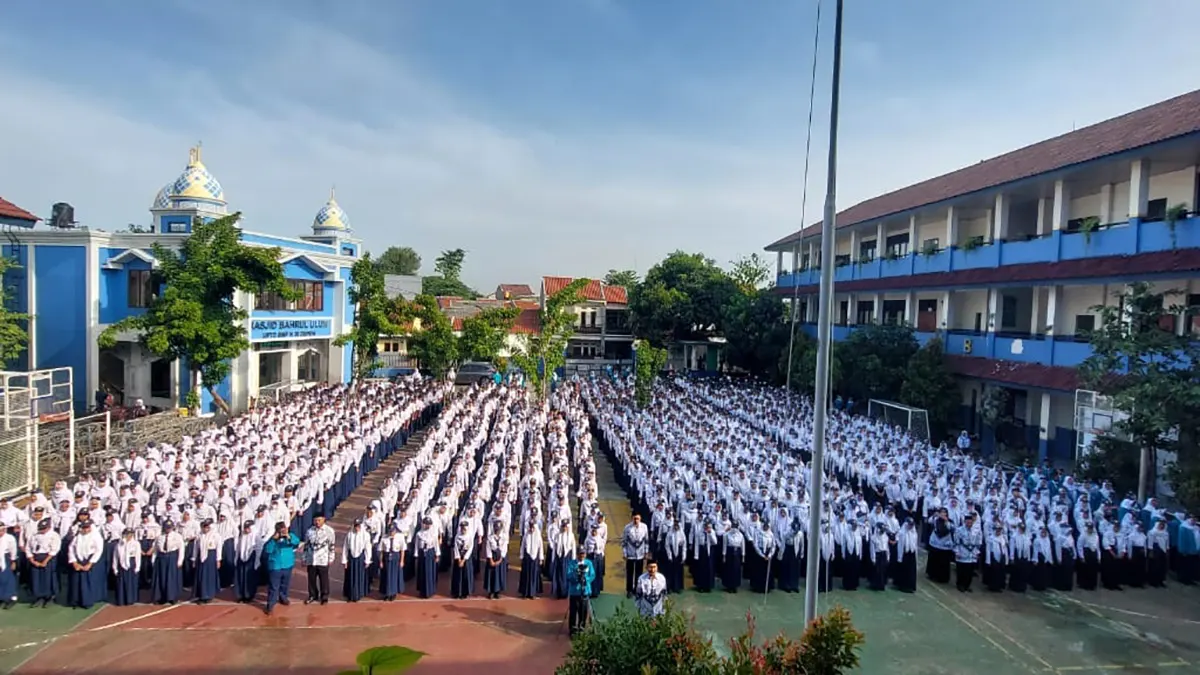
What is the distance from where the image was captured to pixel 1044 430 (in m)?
16.7

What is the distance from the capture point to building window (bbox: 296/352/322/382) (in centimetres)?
2686

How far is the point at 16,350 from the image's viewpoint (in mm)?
16547

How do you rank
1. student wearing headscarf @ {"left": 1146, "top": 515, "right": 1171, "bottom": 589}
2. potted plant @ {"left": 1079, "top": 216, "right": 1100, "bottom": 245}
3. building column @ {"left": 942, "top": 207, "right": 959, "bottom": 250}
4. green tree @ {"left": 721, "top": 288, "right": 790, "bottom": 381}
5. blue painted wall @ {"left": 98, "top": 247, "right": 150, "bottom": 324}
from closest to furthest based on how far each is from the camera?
student wearing headscarf @ {"left": 1146, "top": 515, "right": 1171, "bottom": 589}
potted plant @ {"left": 1079, "top": 216, "right": 1100, "bottom": 245}
building column @ {"left": 942, "top": 207, "right": 959, "bottom": 250}
blue painted wall @ {"left": 98, "top": 247, "right": 150, "bottom": 324}
green tree @ {"left": 721, "top": 288, "right": 790, "bottom": 381}

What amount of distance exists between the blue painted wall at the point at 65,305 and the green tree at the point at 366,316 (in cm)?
670

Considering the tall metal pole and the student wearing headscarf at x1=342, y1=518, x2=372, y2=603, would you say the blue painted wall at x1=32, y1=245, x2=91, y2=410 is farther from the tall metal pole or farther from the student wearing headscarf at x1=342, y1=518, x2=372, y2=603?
the tall metal pole

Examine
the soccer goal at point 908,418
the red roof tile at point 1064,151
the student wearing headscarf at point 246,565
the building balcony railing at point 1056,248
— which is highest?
the red roof tile at point 1064,151

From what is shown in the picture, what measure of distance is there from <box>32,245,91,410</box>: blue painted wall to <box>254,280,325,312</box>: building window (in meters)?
4.26

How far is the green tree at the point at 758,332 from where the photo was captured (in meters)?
27.9

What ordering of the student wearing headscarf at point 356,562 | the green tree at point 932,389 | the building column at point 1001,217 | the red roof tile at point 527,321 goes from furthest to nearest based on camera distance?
the red roof tile at point 527,321 → the green tree at point 932,389 → the building column at point 1001,217 → the student wearing headscarf at point 356,562

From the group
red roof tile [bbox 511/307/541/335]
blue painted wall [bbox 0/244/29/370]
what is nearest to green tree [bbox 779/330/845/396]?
red roof tile [bbox 511/307/541/335]

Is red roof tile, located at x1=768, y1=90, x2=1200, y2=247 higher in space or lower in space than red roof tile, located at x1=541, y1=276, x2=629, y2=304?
higher

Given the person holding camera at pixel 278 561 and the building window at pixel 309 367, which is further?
the building window at pixel 309 367

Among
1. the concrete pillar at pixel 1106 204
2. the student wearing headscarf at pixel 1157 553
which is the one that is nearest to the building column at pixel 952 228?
the concrete pillar at pixel 1106 204

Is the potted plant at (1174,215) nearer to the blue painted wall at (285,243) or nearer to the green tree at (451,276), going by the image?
the blue painted wall at (285,243)
